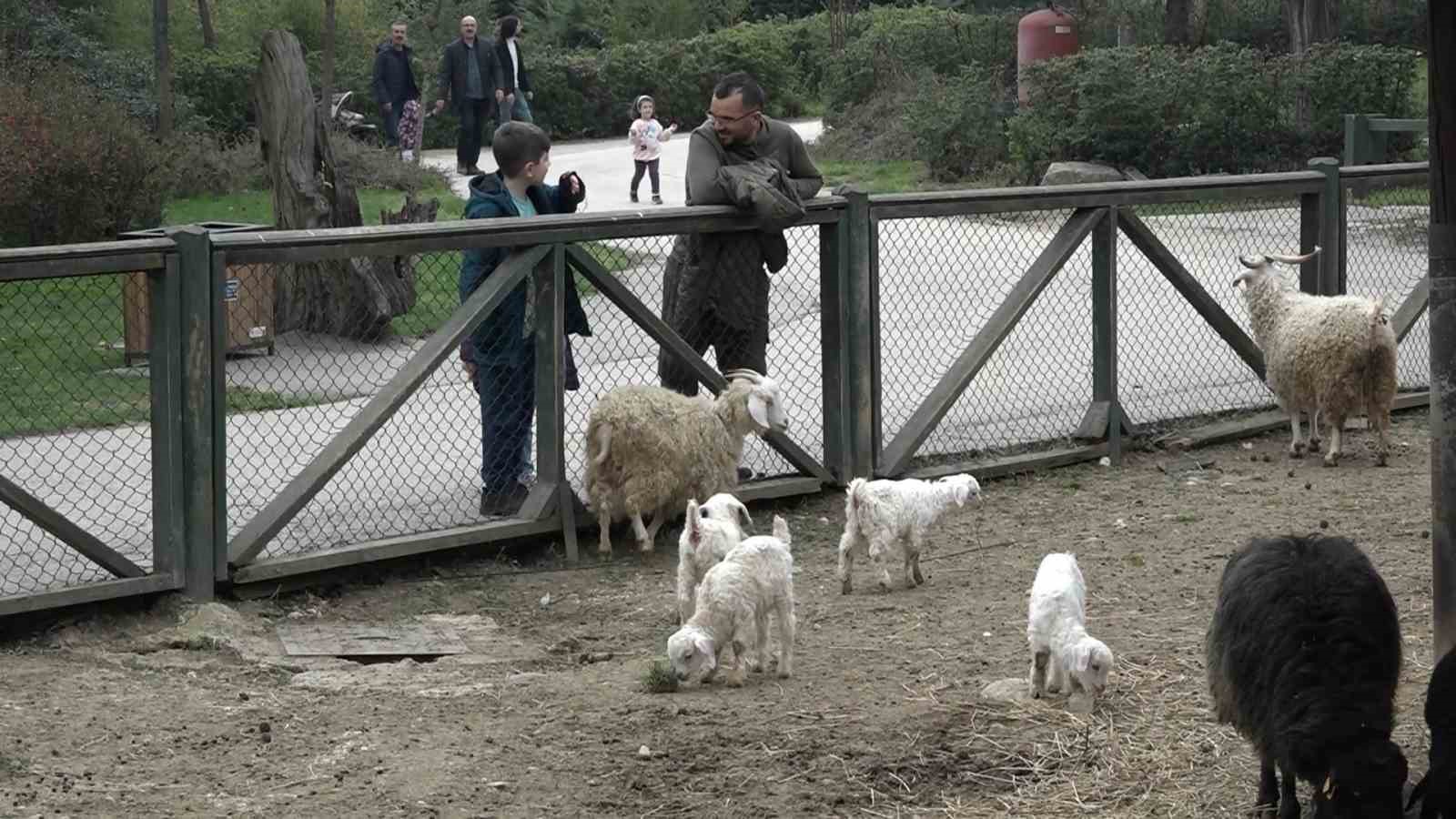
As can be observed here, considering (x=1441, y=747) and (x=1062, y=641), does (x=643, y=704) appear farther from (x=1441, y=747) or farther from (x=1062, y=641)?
(x=1441, y=747)

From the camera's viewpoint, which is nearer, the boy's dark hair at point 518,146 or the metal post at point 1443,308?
the metal post at point 1443,308

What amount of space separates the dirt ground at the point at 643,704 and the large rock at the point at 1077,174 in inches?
584

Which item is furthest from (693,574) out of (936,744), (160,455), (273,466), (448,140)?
(448,140)

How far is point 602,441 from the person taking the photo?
821 centimetres

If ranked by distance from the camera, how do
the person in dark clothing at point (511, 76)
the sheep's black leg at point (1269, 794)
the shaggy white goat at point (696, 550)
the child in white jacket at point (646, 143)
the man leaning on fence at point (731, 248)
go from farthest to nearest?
the person in dark clothing at point (511, 76) → the child in white jacket at point (646, 143) → the man leaning on fence at point (731, 248) → the shaggy white goat at point (696, 550) → the sheep's black leg at point (1269, 794)

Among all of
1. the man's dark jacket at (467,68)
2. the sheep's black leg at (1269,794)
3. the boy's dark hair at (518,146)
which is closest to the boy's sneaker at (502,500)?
the boy's dark hair at (518,146)

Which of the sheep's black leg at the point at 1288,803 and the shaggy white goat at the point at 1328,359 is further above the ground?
the shaggy white goat at the point at 1328,359

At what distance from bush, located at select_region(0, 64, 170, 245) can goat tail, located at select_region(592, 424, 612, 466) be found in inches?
389

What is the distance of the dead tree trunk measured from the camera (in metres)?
13.7

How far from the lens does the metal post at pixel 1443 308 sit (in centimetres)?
492

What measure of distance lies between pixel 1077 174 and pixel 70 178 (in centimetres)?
1179

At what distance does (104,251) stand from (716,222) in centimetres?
284

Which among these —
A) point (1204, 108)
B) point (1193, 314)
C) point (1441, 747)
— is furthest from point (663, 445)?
point (1204, 108)

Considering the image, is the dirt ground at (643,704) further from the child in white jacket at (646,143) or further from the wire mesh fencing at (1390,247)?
the child in white jacket at (646,143)
